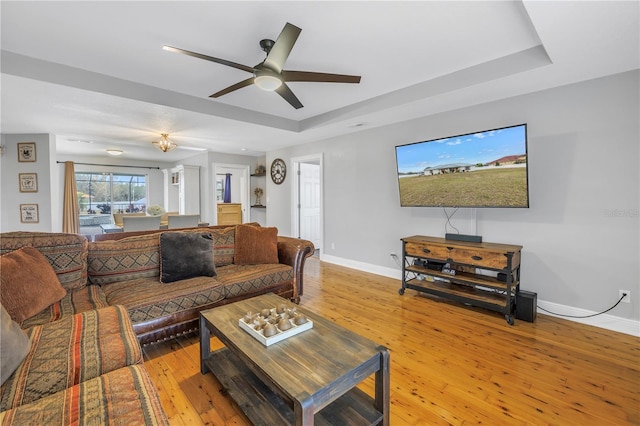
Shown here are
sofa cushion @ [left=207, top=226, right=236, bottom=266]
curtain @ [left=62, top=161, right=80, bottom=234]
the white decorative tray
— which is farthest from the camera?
curtain @ [left=62, top=161, right=80, bottom=234]

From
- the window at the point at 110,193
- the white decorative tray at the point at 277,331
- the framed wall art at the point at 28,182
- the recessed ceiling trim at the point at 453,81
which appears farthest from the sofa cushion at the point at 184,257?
the window at the point at 110,193

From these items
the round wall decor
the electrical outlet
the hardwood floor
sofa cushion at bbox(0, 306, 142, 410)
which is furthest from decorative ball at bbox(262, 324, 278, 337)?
the round wall decor

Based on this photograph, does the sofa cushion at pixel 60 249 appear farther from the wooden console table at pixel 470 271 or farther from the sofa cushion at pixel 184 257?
the wooden console table at pixel 470 271

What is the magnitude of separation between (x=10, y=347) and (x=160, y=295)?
1030 mm

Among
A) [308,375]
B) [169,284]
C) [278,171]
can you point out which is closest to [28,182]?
[169,284]

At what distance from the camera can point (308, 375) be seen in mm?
1264

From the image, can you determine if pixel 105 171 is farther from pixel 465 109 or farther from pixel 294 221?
pixel 465 109

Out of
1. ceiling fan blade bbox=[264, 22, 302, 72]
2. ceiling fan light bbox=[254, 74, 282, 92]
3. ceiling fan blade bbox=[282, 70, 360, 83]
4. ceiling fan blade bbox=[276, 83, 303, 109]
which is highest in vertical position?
ceiling fan blade bbox=[264, 22, 302, 72]

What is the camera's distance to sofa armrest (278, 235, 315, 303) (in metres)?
3.21

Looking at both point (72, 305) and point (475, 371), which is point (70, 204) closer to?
point (72, 305)

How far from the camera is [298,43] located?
7.67 ft

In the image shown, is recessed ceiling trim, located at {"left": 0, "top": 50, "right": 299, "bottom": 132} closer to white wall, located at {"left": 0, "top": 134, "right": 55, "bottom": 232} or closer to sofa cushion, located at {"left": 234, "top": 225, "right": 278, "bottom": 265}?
sofa cushion, located at {"left": 234, "top": 225, "right": 278, "bottom": 265}

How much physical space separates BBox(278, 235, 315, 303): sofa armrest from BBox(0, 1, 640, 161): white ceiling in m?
1.84

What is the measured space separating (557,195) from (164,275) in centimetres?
389
